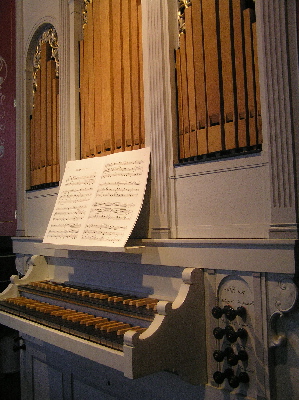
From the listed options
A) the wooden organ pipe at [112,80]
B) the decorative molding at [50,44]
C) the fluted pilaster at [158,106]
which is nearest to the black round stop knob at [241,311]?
the fluted pilaster at [158,106]

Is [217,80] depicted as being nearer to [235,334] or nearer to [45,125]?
[235,334]

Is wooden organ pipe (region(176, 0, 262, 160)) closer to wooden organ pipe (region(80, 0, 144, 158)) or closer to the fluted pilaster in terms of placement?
the fluted pilaster

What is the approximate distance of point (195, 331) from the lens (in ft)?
6.87

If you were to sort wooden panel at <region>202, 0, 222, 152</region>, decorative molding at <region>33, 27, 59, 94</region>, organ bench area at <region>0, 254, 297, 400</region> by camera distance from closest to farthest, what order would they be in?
1. organ bench area at <region>0, 254, 297, 400</region>
2. wooden panel at <region>202, 0, 222, 152</region>
3. decorative molding at <region>33, 27, 59, 94</region>

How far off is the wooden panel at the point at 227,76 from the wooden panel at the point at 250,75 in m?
0.09

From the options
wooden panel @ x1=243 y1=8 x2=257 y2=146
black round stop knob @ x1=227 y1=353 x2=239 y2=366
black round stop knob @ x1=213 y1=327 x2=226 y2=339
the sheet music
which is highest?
wooden panel @ x1=243 y1=8 x2=257 y2=146

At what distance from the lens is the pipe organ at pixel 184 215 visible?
74.5 inches

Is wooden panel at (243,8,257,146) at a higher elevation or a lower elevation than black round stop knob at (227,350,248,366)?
higher

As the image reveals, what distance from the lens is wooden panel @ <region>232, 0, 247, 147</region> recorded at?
208 cm

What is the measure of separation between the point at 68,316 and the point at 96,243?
0.46 meters

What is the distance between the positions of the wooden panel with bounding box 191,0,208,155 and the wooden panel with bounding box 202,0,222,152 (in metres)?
0.04

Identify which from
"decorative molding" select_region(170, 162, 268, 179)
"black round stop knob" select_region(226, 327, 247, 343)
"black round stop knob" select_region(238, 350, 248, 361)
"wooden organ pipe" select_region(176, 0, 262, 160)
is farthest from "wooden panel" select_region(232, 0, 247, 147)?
"black round stop knob" select_region(238, 350, 248, 361)

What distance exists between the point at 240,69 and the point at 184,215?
2.87ft

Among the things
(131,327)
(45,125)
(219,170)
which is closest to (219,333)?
(131,327)
